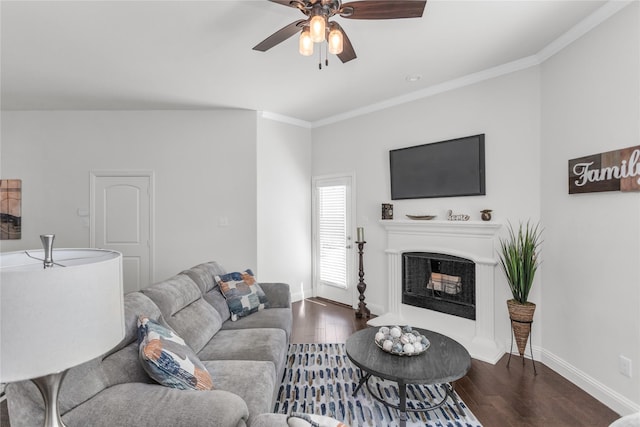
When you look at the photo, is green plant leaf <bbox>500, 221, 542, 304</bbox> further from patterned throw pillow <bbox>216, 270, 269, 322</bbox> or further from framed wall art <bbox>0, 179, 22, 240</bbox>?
framed wall art <bbox>0, 179, 22, 240</bbox>

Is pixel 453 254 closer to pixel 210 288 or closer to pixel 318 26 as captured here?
pixel 210 288

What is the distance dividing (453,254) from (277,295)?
6.46 ft

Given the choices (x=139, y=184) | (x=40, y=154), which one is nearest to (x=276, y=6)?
(x=139, y=184)

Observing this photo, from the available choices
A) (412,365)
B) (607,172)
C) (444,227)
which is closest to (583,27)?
(607,172)

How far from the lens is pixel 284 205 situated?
479cm

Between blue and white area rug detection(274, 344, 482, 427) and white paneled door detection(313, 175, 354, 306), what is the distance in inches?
72.9

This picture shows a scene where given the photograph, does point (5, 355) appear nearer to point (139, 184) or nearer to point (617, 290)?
point (617, 290)

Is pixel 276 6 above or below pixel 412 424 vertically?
above

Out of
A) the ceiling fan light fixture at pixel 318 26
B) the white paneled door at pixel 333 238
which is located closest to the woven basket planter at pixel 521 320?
the white paneled door at pixel 333 238

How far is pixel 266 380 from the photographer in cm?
181

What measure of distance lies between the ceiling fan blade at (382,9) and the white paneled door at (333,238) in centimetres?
279

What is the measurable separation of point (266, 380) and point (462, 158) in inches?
115

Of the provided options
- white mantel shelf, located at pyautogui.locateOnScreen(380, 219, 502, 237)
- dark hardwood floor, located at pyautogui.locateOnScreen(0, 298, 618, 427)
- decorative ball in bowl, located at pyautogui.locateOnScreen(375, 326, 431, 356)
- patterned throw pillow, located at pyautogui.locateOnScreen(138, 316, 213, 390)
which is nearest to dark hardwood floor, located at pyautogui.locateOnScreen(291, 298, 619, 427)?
dark hardwood floor, located at pyautogui.locateOnScreen(0, 298, 618, 427)

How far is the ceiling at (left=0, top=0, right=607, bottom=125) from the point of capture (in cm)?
228
